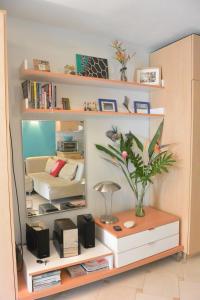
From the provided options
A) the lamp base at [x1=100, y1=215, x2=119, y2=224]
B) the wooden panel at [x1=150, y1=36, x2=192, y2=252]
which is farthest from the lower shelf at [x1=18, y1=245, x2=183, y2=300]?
the wooden panel at [x1=150, y1=36, x2=192, y2=252]

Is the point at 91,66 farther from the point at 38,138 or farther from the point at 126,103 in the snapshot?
the point at 38,138

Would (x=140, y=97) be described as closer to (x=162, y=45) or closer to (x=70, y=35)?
(x=162, y=45)

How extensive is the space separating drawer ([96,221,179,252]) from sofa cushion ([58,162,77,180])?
56 cm

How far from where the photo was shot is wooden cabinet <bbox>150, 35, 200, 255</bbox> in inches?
90.0

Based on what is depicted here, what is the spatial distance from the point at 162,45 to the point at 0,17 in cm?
173

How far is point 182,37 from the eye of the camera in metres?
2.41

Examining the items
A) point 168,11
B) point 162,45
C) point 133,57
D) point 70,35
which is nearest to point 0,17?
point 70,35

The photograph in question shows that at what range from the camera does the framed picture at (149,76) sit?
2568mm

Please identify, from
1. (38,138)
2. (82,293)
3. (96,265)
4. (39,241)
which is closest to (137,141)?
(38,138)

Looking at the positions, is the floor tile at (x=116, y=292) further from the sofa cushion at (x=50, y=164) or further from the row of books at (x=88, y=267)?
the sofa cushion at (x=50, y=164)

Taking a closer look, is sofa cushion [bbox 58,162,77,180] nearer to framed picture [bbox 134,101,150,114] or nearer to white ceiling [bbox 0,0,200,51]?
framed picture [bbox 134,101,150,114]

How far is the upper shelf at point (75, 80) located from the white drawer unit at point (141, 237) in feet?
4.40

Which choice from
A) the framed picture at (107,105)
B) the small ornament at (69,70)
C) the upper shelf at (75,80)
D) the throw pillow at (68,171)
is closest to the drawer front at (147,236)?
the throw pillow at (68,171)

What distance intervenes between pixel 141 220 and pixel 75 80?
1.48 metres
